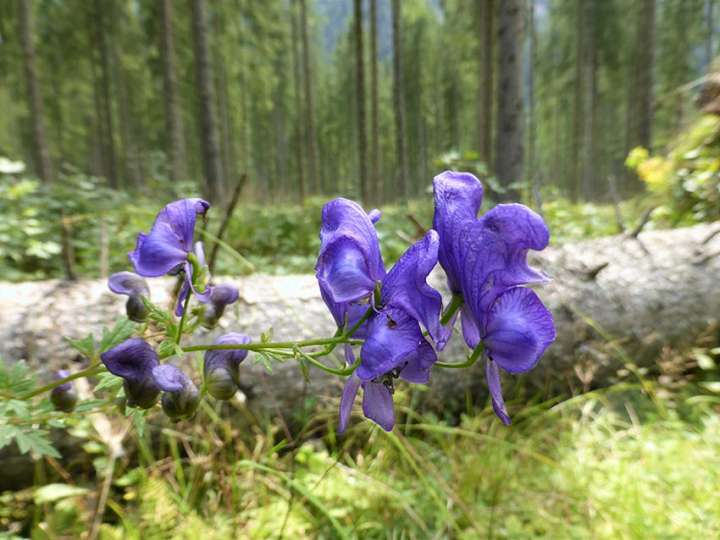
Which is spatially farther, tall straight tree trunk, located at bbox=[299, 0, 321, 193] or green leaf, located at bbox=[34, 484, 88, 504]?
tall straight tree trunk, located at bbox=[299, 0, 321, 193]

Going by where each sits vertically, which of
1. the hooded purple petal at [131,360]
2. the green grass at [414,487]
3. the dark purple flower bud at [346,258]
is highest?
the dark purple flower bud at [346,258]

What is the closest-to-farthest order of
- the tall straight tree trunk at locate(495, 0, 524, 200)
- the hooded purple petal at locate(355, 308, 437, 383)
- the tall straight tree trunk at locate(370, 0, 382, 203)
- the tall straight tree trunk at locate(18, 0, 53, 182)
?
the hooded purple petal at locate(355, 308, 437, 383) < the tall straight tree trunk at locate(495, 0, 524, 200) < the tall straight tree trunk at locate(18, 0, 53, 182) < the tall straight tree trunk at locate(370, 0, 382, 203)

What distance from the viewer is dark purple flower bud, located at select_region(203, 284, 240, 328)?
2.88 feet

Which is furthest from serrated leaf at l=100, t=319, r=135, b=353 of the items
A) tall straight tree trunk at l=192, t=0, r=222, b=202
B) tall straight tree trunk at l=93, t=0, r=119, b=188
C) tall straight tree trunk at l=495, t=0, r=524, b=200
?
tall straight tree trunk at l=93, t=0, r=119, b=188

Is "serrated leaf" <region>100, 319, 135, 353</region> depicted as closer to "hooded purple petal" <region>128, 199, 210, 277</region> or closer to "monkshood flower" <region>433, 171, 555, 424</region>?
"hooded purple petal" <region>128, 199, 210, 277</region>

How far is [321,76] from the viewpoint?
111ft

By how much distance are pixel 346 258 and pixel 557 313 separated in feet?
7.53

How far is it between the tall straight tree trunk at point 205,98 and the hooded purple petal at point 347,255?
6.27 m

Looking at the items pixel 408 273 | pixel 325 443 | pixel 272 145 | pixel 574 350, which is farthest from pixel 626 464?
pixel 272 145

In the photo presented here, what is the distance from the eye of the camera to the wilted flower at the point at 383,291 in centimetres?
62

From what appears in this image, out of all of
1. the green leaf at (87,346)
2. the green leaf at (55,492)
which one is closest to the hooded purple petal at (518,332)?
the green leaf at (87,346)

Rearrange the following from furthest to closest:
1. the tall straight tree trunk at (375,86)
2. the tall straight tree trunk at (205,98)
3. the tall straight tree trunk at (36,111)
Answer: the tall straight tree trunk at (375,86), the tall straight tree trunk at (36,111), the tall straight tree trunk at (205,98)

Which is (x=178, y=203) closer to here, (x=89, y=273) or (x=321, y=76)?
(x=89, y=273)

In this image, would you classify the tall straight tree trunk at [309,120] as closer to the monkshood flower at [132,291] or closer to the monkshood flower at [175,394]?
the monkshood flower at [132,291]
